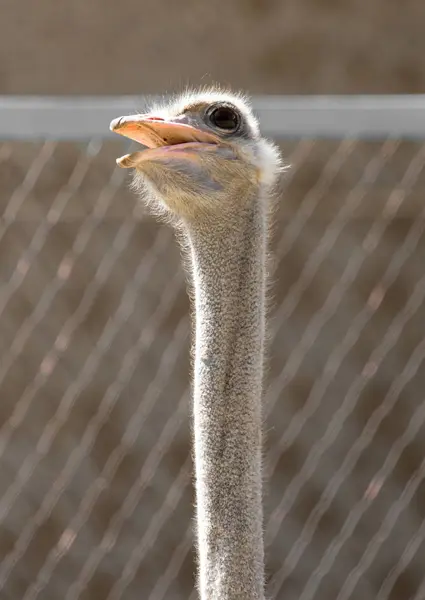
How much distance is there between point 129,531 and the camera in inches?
113

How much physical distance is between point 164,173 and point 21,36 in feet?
5.55

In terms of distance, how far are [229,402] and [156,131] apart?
0.27m

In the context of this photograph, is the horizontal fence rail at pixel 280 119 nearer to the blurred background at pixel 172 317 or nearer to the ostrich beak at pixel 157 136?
the ostrich beak at pixel 157 136

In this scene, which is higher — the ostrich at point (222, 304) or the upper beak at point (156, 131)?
the upper beak at point (156, 131)

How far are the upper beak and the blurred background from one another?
4.84ft

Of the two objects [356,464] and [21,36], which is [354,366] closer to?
[356,464]

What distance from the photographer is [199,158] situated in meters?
1.32

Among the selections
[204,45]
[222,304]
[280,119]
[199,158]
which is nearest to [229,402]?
[222,304]

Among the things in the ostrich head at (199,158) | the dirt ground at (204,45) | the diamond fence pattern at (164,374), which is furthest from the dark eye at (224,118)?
the dirt ground at (204,45)

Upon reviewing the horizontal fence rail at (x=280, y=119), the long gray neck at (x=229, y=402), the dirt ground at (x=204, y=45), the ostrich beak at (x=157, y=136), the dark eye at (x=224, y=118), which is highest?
the dirt ground at (x=204, y=45)

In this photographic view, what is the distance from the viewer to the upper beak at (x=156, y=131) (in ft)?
4.15

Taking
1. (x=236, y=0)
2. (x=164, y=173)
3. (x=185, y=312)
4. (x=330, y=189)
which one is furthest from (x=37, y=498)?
(x=164, y=173)

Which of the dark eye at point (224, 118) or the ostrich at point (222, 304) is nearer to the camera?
the ostrich at point (222, 304)

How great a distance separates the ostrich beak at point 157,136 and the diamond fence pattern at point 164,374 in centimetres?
148
